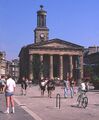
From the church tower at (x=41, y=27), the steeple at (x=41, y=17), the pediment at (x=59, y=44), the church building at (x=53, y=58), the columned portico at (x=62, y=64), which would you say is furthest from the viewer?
the church tower at (x=41, y=27)

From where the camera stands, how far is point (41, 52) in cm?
13812

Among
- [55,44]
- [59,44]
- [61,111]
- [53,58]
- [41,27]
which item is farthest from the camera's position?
[41,27]

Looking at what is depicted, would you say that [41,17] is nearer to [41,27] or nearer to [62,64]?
[41,27]

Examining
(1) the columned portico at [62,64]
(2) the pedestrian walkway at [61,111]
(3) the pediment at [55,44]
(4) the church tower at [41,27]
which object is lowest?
(2) the pedestrian walkway at [61,111]

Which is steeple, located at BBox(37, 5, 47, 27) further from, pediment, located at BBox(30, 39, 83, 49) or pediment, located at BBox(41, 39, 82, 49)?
pediment, located at BBox(41, 39, 82, 49)

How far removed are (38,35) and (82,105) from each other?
125689mm

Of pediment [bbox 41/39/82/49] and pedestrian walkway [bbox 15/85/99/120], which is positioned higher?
pediment [bbox 41/39/82/49]

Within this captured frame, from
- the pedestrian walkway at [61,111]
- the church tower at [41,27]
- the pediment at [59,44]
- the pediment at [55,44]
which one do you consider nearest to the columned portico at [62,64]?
the pediment at [55,44]

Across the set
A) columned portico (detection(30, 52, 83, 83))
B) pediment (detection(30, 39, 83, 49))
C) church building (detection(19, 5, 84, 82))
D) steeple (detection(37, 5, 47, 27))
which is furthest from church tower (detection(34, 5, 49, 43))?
pediment (detection(30, 39, 83, 49))

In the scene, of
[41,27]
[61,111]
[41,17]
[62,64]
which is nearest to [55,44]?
[62,64]

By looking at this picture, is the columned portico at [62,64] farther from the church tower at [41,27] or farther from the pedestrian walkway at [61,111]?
the pedestrian walkway at [61,111]

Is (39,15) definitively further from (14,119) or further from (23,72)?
(14,119)

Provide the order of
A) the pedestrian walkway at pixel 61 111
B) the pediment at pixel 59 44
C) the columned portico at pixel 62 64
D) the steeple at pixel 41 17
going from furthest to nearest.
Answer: the steeple at pixel 41 17
the columned portico at pixel 62 64
the pediment at pixel 59 44
the pedestrian walkway at pixel 61 111

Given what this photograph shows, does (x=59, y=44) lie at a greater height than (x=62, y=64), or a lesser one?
greater
